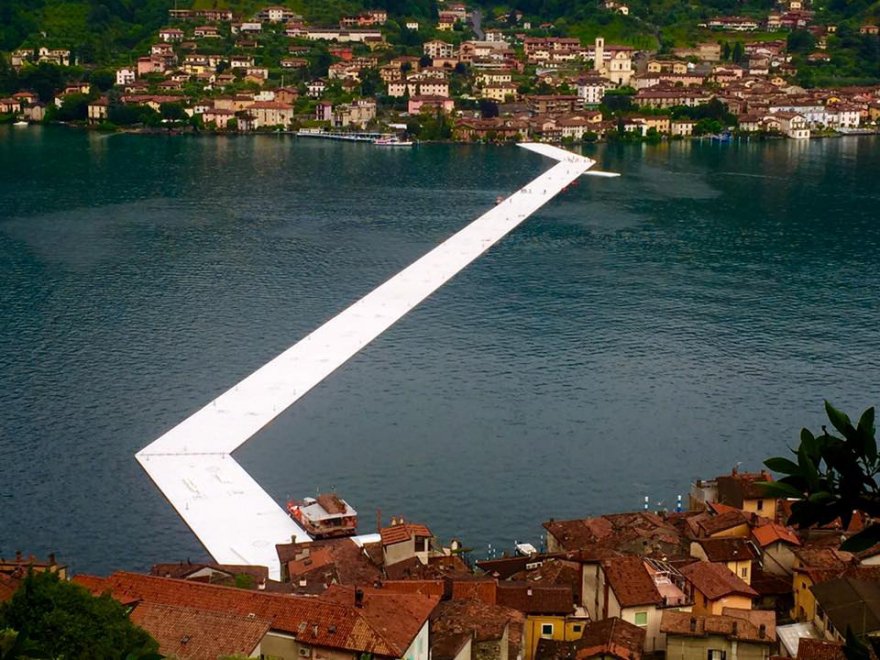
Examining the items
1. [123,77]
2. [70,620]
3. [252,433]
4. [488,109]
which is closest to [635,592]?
[70,620]

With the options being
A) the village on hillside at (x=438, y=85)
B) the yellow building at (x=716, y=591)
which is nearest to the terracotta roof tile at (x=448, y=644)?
the yellow building at (x=716, y=591)

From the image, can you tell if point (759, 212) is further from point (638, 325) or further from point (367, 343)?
point (367, 343)

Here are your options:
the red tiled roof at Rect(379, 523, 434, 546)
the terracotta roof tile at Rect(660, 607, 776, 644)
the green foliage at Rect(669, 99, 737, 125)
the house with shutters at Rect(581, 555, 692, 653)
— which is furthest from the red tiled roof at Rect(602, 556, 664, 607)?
the green foliage at Rect(669, 99, 737, 125)

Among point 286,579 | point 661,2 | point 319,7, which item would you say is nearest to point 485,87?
point 319,7

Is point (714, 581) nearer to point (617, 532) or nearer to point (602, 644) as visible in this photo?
point (602, 644)

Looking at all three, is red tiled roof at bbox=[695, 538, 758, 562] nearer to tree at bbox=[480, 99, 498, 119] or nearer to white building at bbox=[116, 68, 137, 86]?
tree at bbox=[480, 99, 498, 119]

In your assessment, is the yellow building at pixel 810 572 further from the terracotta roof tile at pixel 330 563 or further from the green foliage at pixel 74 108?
the green foliage at pixel 74 108
